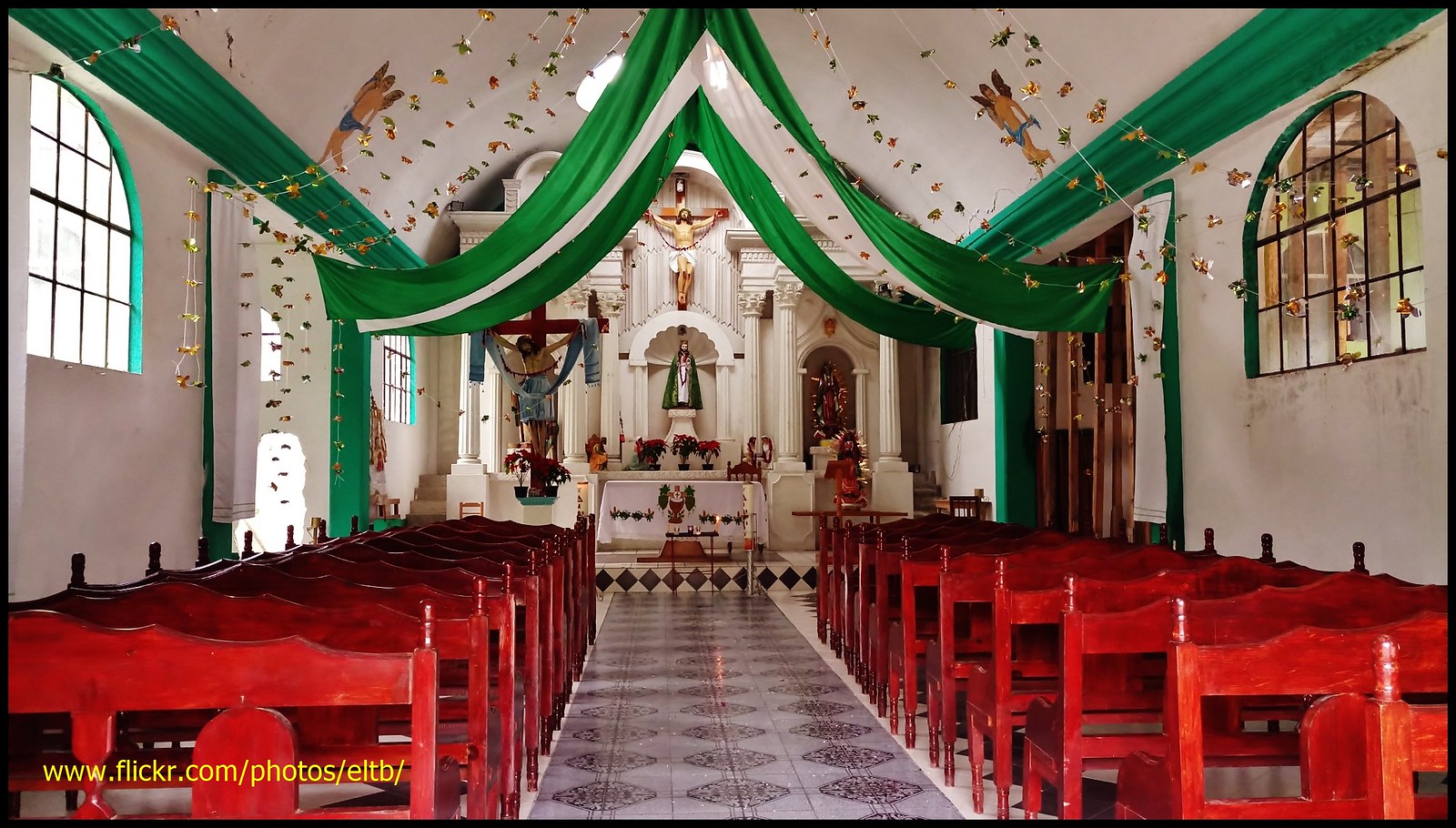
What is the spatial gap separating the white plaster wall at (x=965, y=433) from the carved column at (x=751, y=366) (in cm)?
230

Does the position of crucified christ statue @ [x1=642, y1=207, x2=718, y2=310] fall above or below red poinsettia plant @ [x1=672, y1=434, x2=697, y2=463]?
above

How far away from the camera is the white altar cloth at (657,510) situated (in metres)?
9.08

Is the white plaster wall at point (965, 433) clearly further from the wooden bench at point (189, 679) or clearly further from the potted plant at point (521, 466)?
the wooden bench at point (189, 679)

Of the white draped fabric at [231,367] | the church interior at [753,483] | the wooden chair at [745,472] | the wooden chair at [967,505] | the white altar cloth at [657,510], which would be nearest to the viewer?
the church interior at [753,483]

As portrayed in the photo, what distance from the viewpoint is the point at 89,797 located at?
1913 mm

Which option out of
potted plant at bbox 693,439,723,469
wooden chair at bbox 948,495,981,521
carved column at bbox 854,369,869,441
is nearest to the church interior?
wooden chair at bbox 948,495,981,521

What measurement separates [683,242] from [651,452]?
2.89 m

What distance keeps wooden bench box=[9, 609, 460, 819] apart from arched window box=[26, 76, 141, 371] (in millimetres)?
3684

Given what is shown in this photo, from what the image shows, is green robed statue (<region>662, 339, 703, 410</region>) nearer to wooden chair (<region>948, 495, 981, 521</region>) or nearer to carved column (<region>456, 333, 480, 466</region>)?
carved column (<region>456, 333, 480, 466</region>)

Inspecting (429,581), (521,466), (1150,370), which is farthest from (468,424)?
(429,581)

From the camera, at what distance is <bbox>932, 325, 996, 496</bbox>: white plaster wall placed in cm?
986

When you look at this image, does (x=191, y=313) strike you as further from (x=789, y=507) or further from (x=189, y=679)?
(x=789, y=507)

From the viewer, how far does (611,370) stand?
1287 cm

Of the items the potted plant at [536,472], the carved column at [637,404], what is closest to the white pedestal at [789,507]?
the carved column at [637,404]
